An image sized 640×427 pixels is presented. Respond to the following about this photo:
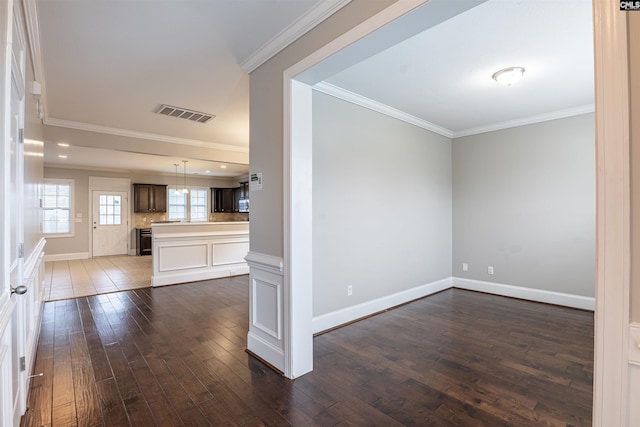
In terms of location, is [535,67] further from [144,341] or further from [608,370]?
[144,341]

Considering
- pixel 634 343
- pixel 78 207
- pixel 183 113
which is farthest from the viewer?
pixel 78 207

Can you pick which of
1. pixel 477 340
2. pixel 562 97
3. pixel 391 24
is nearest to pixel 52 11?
pixel 391 24

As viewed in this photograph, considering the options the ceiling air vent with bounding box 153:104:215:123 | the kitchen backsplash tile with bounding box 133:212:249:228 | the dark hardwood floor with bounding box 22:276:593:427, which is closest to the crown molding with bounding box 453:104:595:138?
the dark hardwood floor with bounding box 22:276:593:427

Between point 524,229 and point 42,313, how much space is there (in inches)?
262

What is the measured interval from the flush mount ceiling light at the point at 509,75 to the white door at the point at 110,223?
10.1 meters

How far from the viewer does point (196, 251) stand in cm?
589

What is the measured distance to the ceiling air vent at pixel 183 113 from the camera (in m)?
4.02

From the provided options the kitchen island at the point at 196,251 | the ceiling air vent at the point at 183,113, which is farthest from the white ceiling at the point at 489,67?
the kitchen island at the point at 196,251

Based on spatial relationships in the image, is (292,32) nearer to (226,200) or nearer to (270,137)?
(270,137)

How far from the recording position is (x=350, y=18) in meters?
1.95

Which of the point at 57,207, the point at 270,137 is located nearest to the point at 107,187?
the point at 57,207

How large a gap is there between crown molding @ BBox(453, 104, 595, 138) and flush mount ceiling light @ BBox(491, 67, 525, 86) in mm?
1645

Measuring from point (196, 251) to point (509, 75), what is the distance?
5492 millimetres

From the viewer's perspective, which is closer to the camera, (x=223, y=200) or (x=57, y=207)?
(x=57, y=207)
